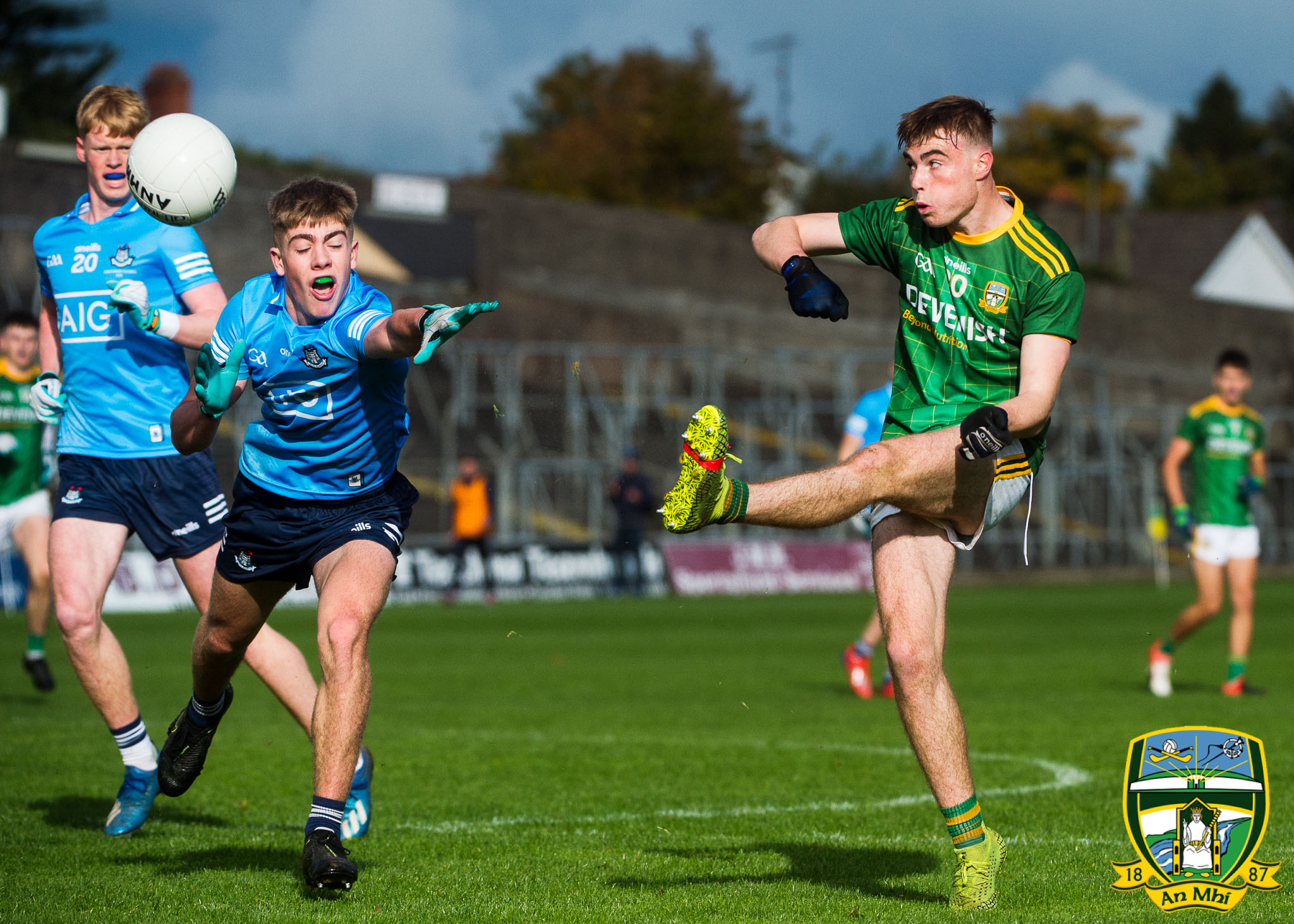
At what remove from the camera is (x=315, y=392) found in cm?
528

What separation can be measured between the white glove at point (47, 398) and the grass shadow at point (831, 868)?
3.02 meters

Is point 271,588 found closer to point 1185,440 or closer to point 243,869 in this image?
point 243,869

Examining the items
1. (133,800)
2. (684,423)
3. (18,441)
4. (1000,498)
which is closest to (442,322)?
(1000,498)

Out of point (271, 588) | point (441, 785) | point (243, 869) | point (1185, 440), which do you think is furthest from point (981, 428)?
point (1185, 440)

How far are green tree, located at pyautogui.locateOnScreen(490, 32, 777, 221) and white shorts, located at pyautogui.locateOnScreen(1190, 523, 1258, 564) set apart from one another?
3768 centimetres

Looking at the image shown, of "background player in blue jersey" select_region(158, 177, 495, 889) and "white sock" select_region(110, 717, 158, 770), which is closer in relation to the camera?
"background player in blue jersey" select_region(158, 177, 495, 889)

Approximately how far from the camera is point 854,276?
40.8 meters

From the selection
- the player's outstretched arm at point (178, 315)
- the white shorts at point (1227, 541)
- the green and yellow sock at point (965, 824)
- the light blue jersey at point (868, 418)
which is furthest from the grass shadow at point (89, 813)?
the white shorts at point (1227, 541)

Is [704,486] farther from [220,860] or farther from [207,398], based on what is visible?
[220,860]

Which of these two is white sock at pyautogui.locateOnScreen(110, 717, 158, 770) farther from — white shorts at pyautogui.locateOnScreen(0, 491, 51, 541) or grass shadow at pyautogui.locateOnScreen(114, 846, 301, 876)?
white shorts at pyautogui.locateOnScreen(0, 491, 51, 541)

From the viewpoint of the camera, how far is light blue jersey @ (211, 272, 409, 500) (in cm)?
520

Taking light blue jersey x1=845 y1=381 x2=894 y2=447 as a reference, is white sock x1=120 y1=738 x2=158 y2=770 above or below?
below

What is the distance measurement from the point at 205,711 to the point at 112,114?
8.00 ft

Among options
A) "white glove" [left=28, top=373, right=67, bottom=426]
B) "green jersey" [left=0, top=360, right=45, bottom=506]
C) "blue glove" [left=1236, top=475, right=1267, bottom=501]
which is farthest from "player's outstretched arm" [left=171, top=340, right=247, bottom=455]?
"blue glove" [left=1236, top=475, right=1267, bottom=501]
